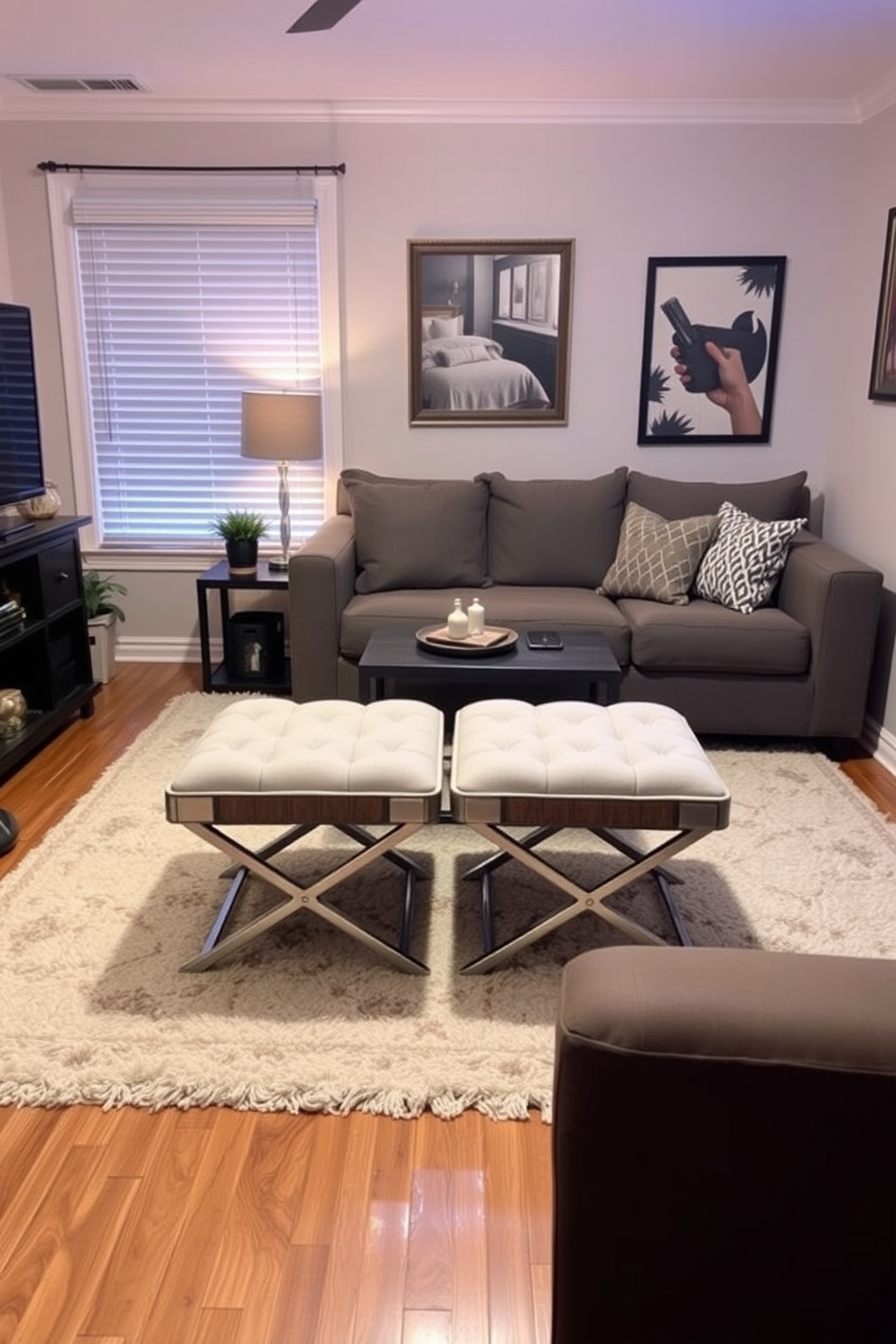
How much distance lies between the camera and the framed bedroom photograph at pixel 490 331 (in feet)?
13.8

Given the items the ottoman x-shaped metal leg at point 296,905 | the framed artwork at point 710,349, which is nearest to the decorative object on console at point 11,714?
the ottoman x-shaped metal leg at point 296,905

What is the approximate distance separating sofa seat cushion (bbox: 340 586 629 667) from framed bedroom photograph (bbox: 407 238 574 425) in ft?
3.51

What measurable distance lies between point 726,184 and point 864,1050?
13.2 ft

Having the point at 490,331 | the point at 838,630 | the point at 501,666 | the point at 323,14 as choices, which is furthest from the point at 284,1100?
the point at 490,331

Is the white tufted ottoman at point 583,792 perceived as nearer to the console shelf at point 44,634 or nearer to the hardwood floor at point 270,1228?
the hardwood floor at point 270,1228

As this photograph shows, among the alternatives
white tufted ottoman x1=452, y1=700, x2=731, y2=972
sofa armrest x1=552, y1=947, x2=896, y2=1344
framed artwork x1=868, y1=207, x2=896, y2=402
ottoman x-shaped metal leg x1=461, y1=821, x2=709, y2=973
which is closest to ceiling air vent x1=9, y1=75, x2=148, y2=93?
framed artwork x1=868, y1=207, x2=896, y2=402

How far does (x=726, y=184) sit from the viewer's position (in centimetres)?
413

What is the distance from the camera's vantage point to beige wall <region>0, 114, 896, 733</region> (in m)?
4.09

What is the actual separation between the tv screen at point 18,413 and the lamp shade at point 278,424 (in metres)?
0.82

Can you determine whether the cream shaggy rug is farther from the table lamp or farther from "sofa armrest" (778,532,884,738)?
the table lamp

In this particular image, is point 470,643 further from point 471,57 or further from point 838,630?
point 471,57

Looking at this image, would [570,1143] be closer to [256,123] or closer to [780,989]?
[780,989]

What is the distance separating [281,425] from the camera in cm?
403

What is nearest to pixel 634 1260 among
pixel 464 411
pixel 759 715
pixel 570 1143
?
pixel 570 1143
